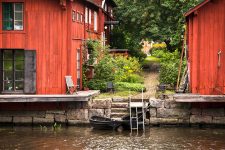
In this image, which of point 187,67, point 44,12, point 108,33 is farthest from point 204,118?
point 108,33

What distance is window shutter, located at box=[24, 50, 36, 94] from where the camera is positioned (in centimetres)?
3052

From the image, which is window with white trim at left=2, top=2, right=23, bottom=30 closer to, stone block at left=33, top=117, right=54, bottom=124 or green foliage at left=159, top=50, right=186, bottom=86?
stone block at left=33, top=117, right=54, bottom=124

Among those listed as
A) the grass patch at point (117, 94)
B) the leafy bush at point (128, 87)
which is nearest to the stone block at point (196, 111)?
the grass patch at point (117, 94)

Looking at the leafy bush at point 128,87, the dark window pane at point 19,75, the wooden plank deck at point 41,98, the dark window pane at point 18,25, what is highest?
the dark window pane at point 18,25

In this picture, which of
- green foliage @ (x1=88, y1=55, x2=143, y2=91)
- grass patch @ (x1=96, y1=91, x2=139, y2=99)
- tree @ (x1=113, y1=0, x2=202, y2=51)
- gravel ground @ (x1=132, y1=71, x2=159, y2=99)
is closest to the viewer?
grass patch @ (x1=96, y1=91, x2=139, y2=99)

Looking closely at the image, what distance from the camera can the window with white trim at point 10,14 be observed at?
30.6 metres

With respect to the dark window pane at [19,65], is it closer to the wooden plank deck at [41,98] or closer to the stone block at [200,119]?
the wooden plank deck at [41,98]

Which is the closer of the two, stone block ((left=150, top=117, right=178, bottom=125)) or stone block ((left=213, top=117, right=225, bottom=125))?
stone block ((left=213, top=117, right=225, bottom=125))

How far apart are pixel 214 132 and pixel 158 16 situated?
1894cm

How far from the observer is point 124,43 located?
5209 centimetres

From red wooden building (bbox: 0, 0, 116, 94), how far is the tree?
50.7 ft

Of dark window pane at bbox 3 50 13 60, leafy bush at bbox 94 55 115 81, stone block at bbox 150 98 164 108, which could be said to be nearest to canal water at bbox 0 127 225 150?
stone block at bbox 150 98 164 108

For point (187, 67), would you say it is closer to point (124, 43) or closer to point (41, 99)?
point (41, 99)

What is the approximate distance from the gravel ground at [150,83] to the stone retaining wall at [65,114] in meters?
2.40
